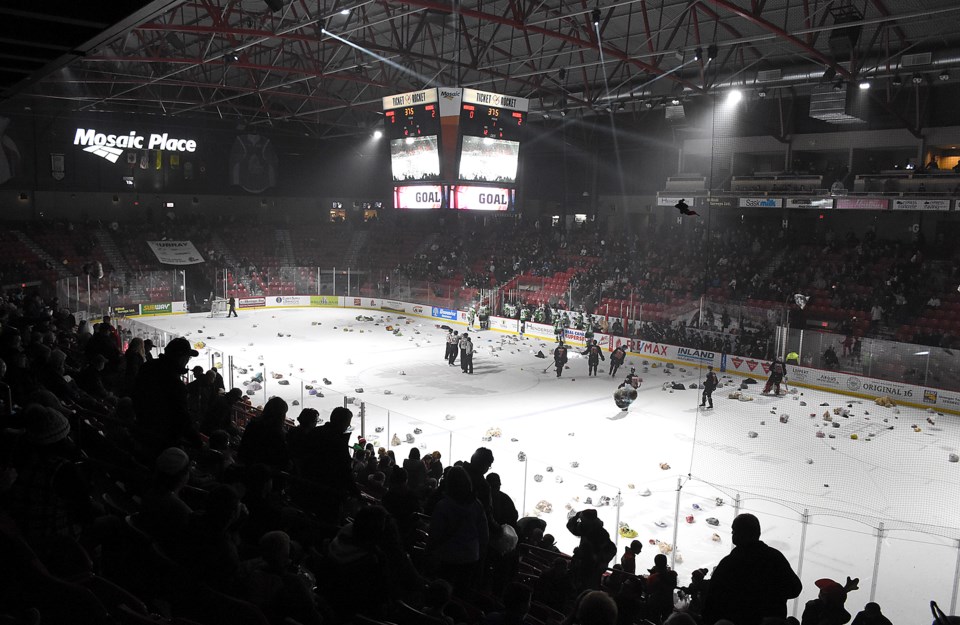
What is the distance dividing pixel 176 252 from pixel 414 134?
816 inches

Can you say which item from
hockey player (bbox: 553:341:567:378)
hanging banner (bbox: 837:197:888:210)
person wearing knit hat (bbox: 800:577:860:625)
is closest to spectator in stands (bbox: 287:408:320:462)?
person wearing knit hat (bbox: 800:577:860:625)

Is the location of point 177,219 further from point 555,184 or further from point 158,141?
point 555,184

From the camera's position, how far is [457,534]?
15.7 ft

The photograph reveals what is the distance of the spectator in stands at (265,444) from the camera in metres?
5.36

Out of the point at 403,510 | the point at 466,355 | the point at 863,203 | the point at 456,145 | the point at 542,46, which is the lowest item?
the point at 466,355

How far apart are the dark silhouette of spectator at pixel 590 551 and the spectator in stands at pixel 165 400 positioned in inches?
123

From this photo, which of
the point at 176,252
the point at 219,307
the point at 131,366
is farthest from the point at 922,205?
the point at 176,252

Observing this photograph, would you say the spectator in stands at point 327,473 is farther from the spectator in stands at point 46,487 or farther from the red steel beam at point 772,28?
the red steel beam at point 772,28

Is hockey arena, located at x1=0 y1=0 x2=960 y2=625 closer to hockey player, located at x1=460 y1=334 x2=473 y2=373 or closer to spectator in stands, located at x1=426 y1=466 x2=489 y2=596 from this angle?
spectator in stands, located at x1=426 y1=466 x2=489 y2=596

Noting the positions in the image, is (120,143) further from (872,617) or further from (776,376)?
(872,617)

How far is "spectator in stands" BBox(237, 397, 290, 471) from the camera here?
536 cm

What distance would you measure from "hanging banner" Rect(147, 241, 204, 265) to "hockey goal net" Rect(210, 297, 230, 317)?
4.35 m

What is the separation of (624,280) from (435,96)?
12588 mm

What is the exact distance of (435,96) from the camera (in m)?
21.5
